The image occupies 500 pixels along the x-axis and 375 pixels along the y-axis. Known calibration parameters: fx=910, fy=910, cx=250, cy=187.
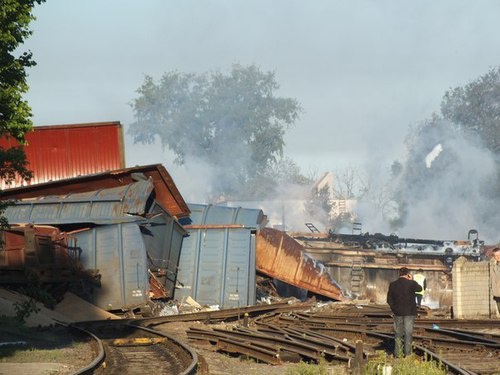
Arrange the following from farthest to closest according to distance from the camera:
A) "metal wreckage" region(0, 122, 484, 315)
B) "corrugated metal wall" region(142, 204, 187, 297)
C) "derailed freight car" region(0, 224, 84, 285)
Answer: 1. "corrugated metal wall" region(142, 204, 187, 297)
2. "metal wreckage" region(0, 122, 484, 315)
3. "derailed freight car" region(0, 224, 84, 285)

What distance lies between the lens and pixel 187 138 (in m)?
74.0

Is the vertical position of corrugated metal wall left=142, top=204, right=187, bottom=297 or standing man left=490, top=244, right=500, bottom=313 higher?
corrugated metal wall left=142, top=204, right=187, bottom=297

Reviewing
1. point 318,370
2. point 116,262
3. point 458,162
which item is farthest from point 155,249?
point 458,162

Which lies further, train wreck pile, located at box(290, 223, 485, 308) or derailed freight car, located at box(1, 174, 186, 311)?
train wreck pile, located at box(290, 223, 485, 308)

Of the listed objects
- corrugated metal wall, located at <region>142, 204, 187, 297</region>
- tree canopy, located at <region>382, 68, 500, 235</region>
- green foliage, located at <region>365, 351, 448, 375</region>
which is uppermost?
tree canopy, located at <region>382, 68, 500, 235</region>

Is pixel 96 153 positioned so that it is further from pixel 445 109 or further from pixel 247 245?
pixel 445 109

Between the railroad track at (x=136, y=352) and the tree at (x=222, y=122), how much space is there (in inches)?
2044

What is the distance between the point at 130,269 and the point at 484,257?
16.1 m

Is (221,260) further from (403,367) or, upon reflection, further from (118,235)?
(403,367)

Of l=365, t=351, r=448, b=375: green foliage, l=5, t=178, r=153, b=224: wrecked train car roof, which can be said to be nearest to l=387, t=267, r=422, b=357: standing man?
l=365, t=351, r=448, b=375: green foliage

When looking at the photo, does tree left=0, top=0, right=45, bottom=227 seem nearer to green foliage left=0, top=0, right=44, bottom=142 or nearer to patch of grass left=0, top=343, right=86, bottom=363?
green foliage left=0, top=0, right=44, bottom=142

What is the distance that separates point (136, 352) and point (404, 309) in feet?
15.6

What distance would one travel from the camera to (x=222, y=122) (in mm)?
75625

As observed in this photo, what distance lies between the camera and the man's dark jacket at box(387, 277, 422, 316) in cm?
1471
